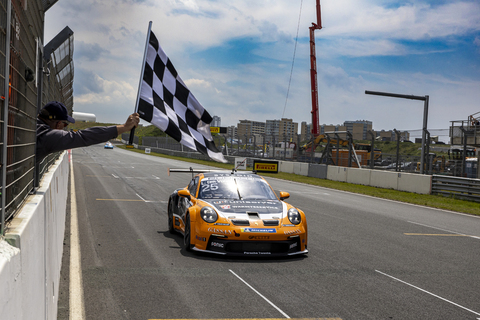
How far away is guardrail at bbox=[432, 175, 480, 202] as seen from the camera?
18.2 m

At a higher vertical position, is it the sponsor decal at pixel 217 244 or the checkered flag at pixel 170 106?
the checkered flag at pixel 170 106

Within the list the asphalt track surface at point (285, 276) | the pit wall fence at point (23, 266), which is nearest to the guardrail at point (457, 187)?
the asphalt track surface at point (285, 276)

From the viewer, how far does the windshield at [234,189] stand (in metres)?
7.93

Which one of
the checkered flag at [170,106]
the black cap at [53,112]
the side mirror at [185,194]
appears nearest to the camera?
the black cap at [53,112]

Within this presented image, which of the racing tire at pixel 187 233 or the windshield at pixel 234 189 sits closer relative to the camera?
the racing tire at pixel 187 233

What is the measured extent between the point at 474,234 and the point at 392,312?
6772 millimetres

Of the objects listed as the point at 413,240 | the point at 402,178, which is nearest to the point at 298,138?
the point at 402,178

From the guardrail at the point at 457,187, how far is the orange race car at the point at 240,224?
13.4 m

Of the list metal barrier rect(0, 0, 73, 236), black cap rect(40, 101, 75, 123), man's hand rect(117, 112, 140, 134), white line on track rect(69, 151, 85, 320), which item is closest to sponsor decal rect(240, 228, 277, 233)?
white line on track rect(69, 151, 85, 320)

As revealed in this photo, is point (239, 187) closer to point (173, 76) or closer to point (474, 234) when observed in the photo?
point (173, 76)

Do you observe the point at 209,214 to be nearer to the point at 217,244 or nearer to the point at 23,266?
the point at 217,244

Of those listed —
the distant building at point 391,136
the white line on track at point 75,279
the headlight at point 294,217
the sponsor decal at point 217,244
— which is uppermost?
the distant building at point 391,136

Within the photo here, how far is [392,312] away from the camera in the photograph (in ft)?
Answer: 15.5

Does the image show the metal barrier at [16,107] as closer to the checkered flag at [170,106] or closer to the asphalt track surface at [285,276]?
the asphalt track surface at [285,276]
